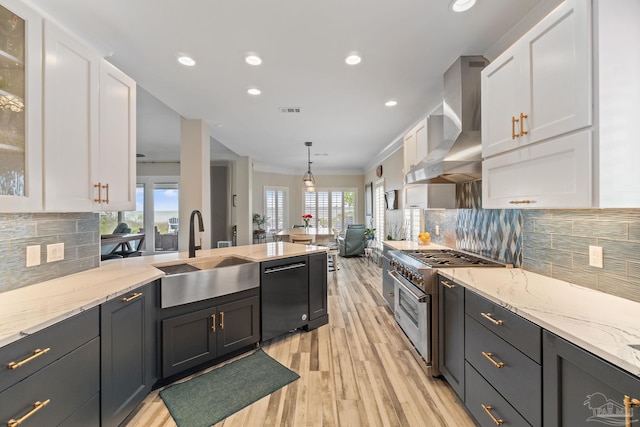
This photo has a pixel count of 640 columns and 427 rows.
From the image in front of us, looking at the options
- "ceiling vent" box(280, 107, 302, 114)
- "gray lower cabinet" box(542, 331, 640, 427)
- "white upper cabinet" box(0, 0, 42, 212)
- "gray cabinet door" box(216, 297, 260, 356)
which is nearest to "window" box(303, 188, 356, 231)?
"ceiling vent" box(280, 107, 302, 114)

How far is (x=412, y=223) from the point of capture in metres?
4.75

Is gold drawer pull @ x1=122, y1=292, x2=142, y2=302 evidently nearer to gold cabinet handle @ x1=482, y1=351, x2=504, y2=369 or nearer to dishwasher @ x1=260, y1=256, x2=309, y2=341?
dishwasher @ x1=260, y1=256, x2=309, y2=341

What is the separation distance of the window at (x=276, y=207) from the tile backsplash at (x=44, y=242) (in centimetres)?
646

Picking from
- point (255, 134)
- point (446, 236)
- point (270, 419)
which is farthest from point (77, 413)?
point (255, 134)

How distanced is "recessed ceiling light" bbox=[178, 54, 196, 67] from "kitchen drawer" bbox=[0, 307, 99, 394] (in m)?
2.18

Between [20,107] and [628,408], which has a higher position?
[20,107]

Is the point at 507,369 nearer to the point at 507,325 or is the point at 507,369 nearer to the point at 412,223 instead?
the point at 507,325

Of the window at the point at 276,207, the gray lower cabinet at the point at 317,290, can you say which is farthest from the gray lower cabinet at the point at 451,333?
the window at the point at 276,207

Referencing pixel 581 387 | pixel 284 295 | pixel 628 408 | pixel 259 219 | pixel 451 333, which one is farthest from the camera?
pixel 259 219

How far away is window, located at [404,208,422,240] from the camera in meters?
4.50

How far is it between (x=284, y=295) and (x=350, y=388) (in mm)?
1070

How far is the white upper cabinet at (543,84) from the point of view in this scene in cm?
122

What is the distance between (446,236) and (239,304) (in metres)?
2.68

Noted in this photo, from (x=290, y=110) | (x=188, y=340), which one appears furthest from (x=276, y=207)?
(x=188, y=340)
